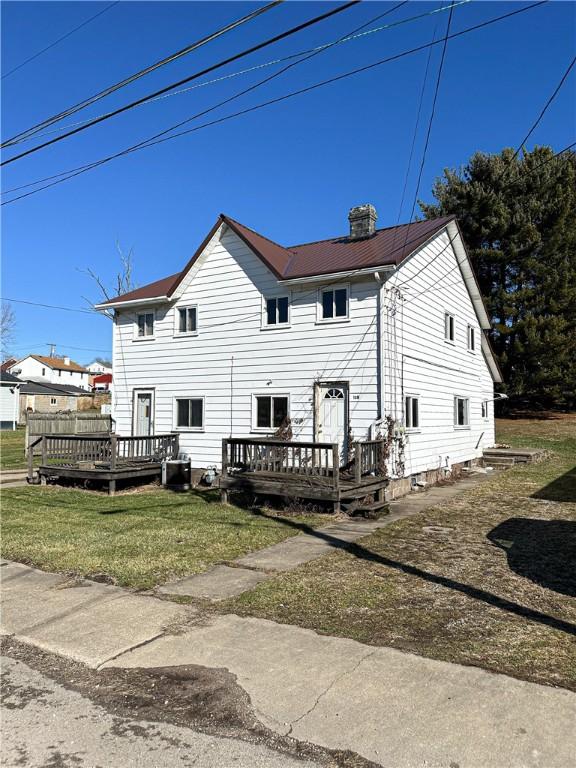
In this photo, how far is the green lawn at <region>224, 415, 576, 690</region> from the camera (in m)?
4.67

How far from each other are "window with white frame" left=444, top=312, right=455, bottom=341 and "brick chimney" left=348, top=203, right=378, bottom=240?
12.2 ft

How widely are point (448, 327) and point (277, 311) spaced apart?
20.0ft

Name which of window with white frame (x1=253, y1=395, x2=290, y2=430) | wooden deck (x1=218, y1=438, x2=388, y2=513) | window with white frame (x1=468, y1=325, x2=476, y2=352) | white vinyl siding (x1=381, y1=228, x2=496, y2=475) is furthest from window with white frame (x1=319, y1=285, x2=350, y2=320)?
window with white frame (x1=468, y1=325, x2=476, y2=352)

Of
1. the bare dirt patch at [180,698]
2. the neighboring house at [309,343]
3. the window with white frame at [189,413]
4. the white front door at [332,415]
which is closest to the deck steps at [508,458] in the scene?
the neighboring house at [309,343]

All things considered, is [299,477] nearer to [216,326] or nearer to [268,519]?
[268,519]

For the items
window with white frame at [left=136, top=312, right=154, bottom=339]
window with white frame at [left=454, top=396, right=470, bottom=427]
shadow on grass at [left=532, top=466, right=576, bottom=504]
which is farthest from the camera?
window with white frame at [left=454, top=396, right=470, bottom=427]

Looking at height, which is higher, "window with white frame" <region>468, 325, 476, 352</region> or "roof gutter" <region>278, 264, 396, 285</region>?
"roof gutter" <region>278, 264, 396, 285</region>

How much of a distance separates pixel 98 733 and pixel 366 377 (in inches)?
426

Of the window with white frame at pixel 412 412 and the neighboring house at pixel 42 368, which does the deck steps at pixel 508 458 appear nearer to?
the window with white frame at pixel 412 412

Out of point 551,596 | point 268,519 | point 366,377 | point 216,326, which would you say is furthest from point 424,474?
point 551,596

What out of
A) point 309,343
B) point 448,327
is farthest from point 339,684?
point 448,327

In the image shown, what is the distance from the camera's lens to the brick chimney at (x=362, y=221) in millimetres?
16594

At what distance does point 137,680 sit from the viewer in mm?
4211

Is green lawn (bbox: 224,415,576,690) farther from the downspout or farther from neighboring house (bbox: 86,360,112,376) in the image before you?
neighboring house (bbox: 86,360,112,376)
